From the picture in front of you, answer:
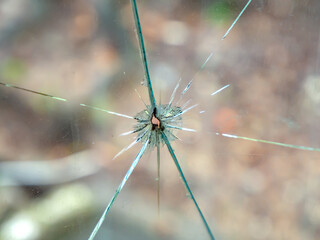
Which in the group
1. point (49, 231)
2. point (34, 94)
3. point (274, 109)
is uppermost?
point (274, 109)

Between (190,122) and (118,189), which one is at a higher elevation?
(190,122)

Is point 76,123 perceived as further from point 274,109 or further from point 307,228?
point 307,228

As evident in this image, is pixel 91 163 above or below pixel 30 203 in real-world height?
above

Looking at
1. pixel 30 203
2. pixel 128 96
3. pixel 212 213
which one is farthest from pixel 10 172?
pixel 212 213

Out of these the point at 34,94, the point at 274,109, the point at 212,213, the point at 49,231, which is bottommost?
the point at 49,231

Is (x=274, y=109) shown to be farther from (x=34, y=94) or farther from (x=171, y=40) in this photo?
(x=34, y=94)

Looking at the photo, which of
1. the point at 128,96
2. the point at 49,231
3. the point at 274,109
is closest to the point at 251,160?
the point at 274,109
